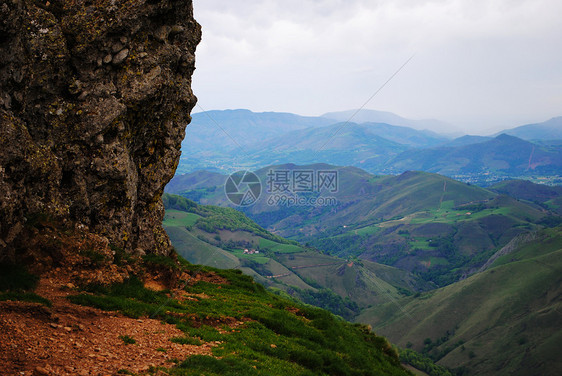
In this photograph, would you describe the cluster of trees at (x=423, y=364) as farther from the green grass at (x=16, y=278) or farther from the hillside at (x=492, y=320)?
the green grass at (x=16, y=278)

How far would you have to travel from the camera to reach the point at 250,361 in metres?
13.4

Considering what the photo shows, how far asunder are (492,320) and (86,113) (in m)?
172

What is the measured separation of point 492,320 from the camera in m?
146

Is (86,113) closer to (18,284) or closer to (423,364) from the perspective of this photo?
(18,284)

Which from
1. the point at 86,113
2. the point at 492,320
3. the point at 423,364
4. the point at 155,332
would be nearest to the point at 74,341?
the point at 155,332

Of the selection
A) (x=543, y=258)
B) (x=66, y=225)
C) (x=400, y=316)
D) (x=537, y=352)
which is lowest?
(x=400, y=316)

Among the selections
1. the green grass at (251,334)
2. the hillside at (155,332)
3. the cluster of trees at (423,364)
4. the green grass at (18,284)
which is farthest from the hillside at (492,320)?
the green grass at (18,284)

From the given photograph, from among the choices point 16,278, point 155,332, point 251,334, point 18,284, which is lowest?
point 251,334

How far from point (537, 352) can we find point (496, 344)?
16293mm

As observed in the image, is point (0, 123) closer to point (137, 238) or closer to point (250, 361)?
point (137, 238)

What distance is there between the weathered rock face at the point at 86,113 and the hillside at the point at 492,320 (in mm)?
135494

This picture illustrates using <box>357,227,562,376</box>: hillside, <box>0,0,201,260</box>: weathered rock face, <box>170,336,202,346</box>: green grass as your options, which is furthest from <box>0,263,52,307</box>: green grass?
<box>357,227,562,376</box>: hillside

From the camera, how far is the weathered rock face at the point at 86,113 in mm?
14508

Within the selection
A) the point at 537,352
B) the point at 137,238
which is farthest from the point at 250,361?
the point at 537,352
